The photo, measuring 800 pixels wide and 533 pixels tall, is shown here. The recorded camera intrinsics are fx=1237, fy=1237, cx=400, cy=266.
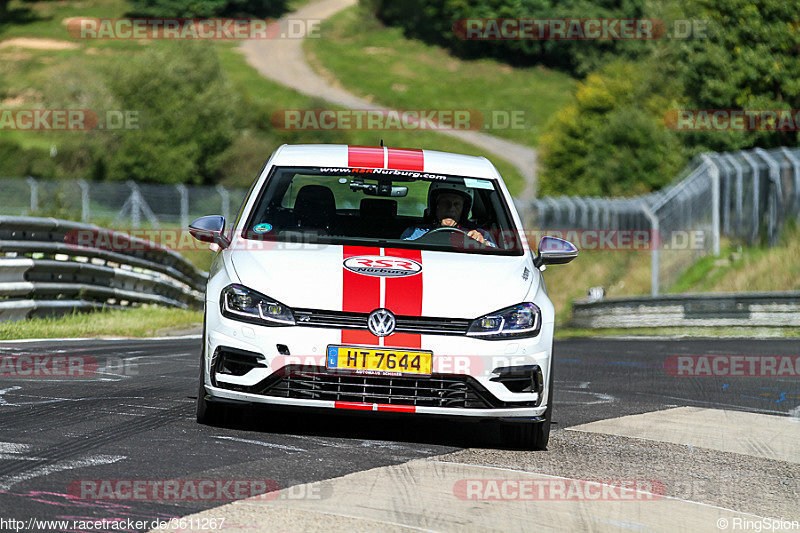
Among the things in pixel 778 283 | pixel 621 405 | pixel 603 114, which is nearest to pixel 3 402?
pixel 621 405

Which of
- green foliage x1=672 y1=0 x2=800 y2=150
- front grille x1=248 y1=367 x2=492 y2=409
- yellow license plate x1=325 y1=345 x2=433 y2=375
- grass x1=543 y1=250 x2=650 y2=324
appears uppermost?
green foliage x1=672 y1=0 x2=800 y2=150

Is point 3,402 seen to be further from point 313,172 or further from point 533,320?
→ point 533,320

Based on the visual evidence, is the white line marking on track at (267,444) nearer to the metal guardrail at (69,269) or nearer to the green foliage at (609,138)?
the metal guardrail at (69,269)

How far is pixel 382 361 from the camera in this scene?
21.0 feet

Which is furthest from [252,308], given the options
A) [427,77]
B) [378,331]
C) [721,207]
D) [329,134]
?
[427,77]

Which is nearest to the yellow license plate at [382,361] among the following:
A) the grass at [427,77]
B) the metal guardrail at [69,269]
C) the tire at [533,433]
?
the tire at [533,433]

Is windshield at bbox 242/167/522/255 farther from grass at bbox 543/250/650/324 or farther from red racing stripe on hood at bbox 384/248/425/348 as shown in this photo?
grass at bbox 543/250/650/324

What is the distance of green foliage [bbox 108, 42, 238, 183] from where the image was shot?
193 ft

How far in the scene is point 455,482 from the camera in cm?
570

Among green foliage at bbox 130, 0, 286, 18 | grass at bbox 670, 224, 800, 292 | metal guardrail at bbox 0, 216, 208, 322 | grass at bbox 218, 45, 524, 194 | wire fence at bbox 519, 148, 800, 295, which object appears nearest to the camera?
metal guardrail at bbox 0, 216, 208, 322

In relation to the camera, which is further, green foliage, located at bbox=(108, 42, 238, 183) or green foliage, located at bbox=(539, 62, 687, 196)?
green foliage, located at bbox=(108, 42, 238, 183)

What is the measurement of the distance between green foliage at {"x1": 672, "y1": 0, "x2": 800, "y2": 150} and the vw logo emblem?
3460cm

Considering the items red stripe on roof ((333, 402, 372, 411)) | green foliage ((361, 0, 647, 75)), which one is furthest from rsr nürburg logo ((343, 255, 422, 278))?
green foliage ((361, 0, 647, 75))

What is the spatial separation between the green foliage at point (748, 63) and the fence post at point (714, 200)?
40.9 ft
